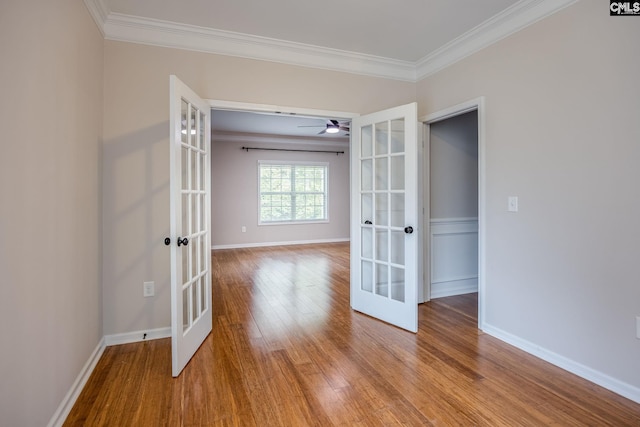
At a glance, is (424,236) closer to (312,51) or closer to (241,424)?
(312,51)

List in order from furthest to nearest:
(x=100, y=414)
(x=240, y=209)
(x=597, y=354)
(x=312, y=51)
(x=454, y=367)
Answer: (x=240, y=209), (x=312, y=51), (x=454, y=367), (x=597, y=354), (x=100, y=414)

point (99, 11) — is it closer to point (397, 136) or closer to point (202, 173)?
point (202, 173)

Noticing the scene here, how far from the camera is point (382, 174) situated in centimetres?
322

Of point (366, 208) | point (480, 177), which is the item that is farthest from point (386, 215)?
point (480, 177)

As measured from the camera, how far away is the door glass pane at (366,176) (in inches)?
131

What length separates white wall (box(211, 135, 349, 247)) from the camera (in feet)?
24.8

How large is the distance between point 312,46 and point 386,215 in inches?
70.7

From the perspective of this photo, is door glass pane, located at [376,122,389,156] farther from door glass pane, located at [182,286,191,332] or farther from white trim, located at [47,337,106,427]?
white trim, located at [47,337,106,427]

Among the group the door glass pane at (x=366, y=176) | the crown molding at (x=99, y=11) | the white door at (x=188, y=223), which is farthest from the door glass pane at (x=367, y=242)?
the crown molding at (x=99, y=11)

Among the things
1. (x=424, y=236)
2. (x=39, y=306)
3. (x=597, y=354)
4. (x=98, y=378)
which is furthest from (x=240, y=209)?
(x=597, y=354)

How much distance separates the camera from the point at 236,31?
9.45 feet

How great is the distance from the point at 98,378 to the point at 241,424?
3.80ft

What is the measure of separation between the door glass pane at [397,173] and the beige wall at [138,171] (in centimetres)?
174

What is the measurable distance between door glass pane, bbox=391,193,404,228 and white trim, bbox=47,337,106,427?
2.62 meters
